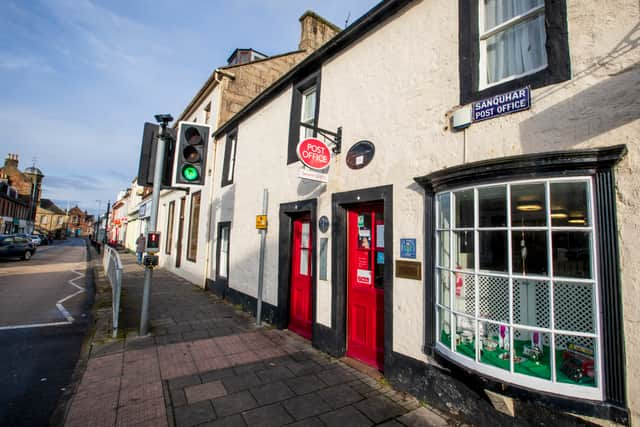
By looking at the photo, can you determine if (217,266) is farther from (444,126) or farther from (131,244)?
(131,244)

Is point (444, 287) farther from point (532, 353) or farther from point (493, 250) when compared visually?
point (532, 353)

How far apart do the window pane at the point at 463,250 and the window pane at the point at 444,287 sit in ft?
0.60

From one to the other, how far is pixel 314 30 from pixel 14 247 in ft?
66.9

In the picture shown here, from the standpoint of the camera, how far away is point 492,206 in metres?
3.10

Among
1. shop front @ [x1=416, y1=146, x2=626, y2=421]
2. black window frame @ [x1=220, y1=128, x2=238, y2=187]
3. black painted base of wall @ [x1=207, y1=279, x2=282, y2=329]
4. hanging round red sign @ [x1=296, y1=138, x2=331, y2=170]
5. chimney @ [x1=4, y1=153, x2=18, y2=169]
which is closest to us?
shop front @ [x1=416, y1=146, x2=626, y2=421]

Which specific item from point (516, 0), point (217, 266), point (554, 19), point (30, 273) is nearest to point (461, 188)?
point (554, 19)

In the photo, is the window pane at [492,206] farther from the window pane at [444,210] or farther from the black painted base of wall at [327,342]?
the black painted base of wall at [327,342]

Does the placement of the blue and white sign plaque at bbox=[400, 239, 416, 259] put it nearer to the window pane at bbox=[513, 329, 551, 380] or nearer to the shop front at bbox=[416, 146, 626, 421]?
the shop front at bbox=[416, 146, 626, 421]

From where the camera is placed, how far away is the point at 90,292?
10219 millimetres

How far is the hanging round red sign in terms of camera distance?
4723 mm

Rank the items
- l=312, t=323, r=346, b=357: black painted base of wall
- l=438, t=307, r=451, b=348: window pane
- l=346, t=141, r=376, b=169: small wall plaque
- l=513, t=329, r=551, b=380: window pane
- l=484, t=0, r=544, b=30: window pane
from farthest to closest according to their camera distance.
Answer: l=312, t=323, r=346, b=357: black painted base of wall, l=346, t=141, r=376, b=169: small wall plaque, l=438, t=307, r=451, b=348: window pane, l=484, t=0, r=544, b=30: window pane, l=513, t=329, r=551, b=380: window pane

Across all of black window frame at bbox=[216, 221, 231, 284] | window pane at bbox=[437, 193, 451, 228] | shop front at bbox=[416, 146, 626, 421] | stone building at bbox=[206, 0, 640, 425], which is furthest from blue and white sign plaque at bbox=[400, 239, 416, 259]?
black window frame at bbox=[216, 221, 231, 284]

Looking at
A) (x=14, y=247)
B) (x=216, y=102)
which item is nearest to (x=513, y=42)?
(x=216, y=102)

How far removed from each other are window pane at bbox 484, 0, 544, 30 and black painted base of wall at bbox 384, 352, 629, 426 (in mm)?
3816
